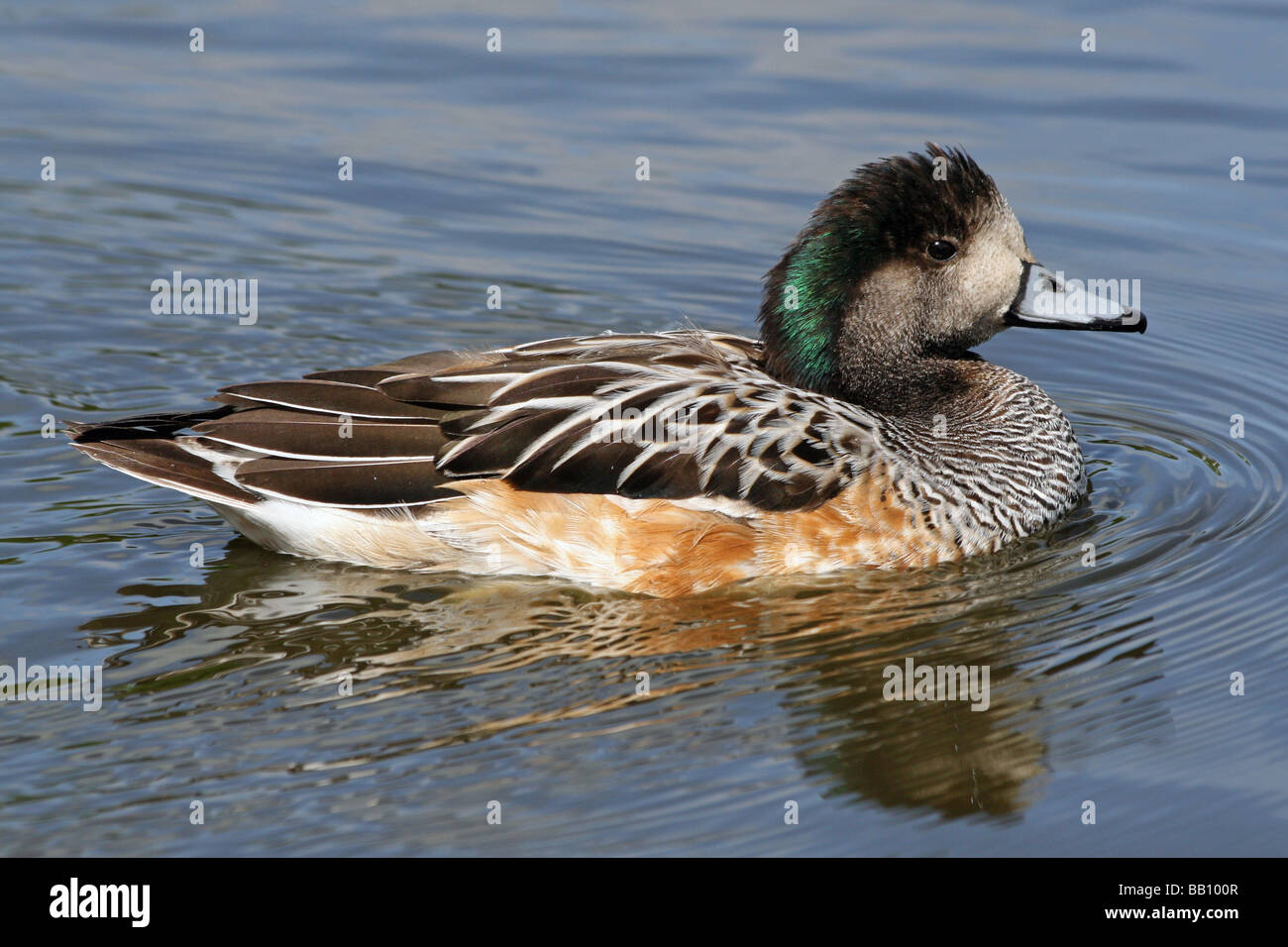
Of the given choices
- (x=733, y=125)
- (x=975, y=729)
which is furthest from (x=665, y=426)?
(x=733, y=125)

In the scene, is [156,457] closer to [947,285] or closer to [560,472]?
[560,472]

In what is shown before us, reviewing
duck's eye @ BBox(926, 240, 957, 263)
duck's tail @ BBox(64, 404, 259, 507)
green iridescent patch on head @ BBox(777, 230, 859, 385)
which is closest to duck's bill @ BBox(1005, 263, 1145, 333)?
duck's eye @ BBox(926, 240, 957, 263)

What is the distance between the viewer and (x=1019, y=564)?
825 cm

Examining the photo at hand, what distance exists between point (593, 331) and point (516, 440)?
11.0 feet

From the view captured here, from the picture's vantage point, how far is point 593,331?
11086 mm

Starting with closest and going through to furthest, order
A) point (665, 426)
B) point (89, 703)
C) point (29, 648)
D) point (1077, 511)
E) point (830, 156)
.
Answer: point (89, 703), point (29, 648), point (665, 426), point (1077, 511), point (830, 156)

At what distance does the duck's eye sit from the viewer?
833 cm

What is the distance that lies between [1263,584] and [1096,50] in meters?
8.10

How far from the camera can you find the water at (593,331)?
→ 621cm

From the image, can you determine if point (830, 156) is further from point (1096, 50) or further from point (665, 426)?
point (665, 426)
